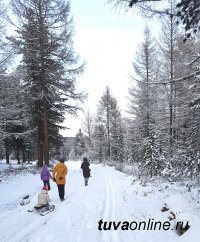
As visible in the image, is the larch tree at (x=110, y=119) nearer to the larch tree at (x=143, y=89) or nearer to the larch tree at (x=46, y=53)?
the larch tree at (x=143, y=89)

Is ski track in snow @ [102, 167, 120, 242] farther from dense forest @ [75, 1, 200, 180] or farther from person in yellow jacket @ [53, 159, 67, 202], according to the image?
dense forest @ [75, 1, 200, 180]

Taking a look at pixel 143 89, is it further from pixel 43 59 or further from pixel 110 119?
pixel 110 119

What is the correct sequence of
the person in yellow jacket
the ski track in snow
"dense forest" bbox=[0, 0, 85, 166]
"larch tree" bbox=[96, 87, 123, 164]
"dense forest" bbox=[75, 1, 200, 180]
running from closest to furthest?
the ski track in snow → the person in yellow jacket → "dense forest" bbox=[75, 1, 200, 180] → "dense forest" bbox=[0, 0, 85, 166] → "larch tree" bbox=[96, 87, 123, 164]

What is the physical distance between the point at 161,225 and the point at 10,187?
11.1 m

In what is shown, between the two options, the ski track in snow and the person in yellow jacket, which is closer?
the ski track in snow

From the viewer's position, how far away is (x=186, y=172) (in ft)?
57.2

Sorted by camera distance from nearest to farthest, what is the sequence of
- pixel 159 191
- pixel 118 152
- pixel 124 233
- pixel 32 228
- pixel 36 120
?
pixel 124 233, pixel 32 228, pixel 159 191, pixel 36 120, pixel 118 152

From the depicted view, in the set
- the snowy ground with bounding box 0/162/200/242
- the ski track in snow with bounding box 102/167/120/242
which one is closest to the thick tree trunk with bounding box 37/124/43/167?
the snowy ground with bounding box 0/162/200/242

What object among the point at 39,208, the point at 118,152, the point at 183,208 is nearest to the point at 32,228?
the point at 39,208

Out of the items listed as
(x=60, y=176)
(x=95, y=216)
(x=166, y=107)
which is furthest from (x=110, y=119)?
(x=95, y=216)

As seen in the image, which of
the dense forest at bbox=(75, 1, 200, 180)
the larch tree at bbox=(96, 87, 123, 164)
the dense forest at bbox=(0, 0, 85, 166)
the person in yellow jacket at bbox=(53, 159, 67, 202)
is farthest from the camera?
the larch tree at bbox=(96, 87, 123, 164)

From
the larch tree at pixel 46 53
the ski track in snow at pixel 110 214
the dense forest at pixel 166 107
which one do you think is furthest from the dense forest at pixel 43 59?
the ski track in snow at pixel 110 214

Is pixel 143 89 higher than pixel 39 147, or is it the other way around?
pixel 143 89

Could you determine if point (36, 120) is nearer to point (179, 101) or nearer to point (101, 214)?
point (179, 101)
